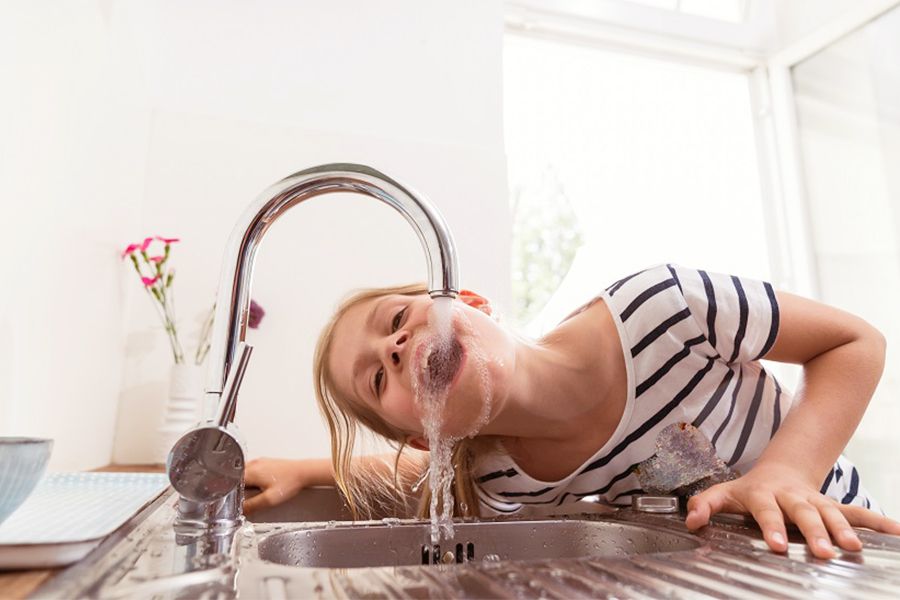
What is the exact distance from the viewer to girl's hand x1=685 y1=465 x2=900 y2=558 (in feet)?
1.59

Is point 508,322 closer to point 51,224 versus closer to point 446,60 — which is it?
point 51,224

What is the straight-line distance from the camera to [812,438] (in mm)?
723

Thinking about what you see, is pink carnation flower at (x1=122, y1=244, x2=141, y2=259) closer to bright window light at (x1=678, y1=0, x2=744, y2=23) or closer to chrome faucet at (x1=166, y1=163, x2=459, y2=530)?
chrome faucet at (x1=166, y1=163, x2=459, y2=530)

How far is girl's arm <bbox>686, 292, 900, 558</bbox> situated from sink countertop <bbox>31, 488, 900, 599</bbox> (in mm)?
53

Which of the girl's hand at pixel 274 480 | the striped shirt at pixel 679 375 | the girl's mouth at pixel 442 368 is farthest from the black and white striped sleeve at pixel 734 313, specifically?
the girl's hand at pixel 274 480

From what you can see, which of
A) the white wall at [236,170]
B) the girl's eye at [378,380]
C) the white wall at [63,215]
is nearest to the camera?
the white wall at [63,215]

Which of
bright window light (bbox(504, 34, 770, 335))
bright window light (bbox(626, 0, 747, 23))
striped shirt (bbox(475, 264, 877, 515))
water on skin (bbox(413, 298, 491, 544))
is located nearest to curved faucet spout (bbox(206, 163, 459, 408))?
water on skin (bbox(413, 298, 491, 544))

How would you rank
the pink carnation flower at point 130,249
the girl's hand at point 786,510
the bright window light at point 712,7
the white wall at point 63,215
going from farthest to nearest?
1. the bright window light at point 712,7
2. the pink carnation flower at point 130,249
3. the white wall at point 63,215
4. the girl's hand at point 786,510

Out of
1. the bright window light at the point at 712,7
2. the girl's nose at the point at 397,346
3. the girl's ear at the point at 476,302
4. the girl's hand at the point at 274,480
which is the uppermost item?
the bright window light at the point at 712,7

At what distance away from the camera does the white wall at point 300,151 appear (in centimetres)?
150

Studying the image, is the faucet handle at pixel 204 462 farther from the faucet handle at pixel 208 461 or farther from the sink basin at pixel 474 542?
the sink basin at pixel 474 542

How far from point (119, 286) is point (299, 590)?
119 cm

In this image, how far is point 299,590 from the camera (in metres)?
0.35

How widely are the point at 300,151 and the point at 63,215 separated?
786 mm
